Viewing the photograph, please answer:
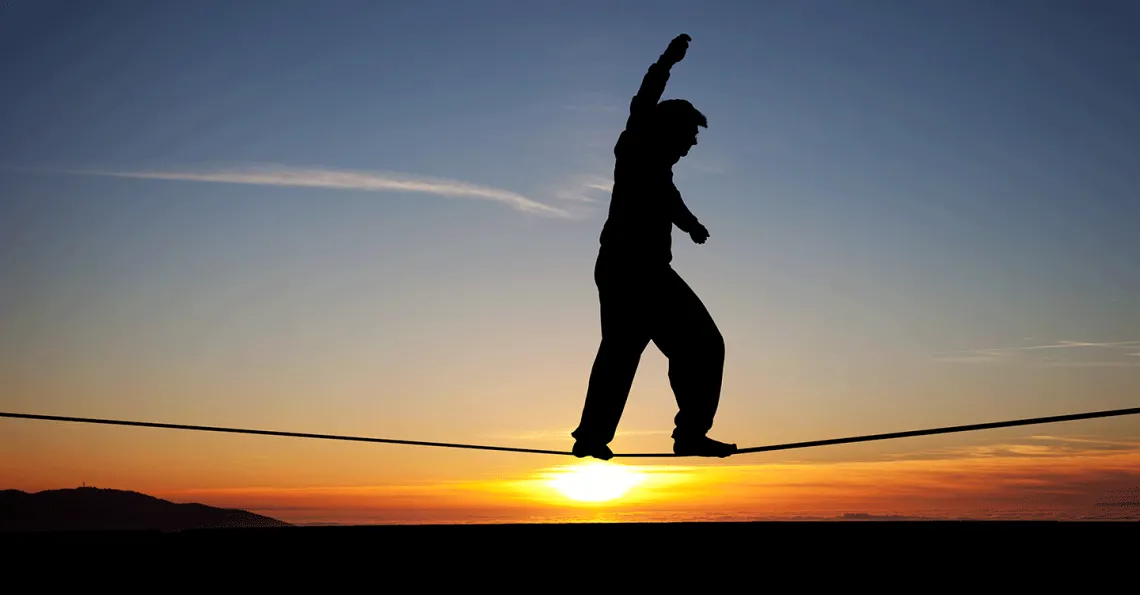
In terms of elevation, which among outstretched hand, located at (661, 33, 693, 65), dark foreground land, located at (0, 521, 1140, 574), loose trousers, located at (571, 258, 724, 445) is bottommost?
dark foreground land, located at (0, 521, 1140, 574)

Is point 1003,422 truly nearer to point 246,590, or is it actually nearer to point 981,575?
point 981,575

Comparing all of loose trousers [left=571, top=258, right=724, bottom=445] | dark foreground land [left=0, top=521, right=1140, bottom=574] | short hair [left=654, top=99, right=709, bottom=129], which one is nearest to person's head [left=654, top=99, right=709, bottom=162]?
short hair [left=654, top=99, right=709, bottom=129]

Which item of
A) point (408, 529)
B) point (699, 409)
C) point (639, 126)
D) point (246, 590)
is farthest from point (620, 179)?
point (246, 590)

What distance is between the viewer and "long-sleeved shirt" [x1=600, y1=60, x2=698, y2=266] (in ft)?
22.7

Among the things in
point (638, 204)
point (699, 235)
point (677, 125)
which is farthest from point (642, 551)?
point (677, 125)

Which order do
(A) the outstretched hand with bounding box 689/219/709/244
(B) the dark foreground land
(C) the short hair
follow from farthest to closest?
(A) the outstretched hand with bounding box 689/219/709/244 → (C) the short hair → (B) the dark foreground land

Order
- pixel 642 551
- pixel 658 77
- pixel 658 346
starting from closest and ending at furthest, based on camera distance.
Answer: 1. pixel 642 551
2. pixel 658 77
3. pixel 658 346

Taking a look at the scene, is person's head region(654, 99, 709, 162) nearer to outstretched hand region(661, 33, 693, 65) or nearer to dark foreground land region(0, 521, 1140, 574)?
outstretched hand region(661, 33, 693, 65)

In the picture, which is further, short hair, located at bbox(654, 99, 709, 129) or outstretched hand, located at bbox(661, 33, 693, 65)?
short hair, located at bbox(654, 99, 709, 129)

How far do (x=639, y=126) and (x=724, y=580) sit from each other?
3.41 m

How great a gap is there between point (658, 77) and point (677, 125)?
16.3 inches

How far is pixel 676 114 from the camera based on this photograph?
6.96 m

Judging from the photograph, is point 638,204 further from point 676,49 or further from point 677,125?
point 676,49

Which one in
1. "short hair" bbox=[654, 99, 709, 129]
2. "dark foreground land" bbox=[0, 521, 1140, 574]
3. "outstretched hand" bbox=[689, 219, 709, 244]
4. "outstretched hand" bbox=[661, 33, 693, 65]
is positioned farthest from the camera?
"outstretched hand" bbox=[689, 219, 709, 244]
